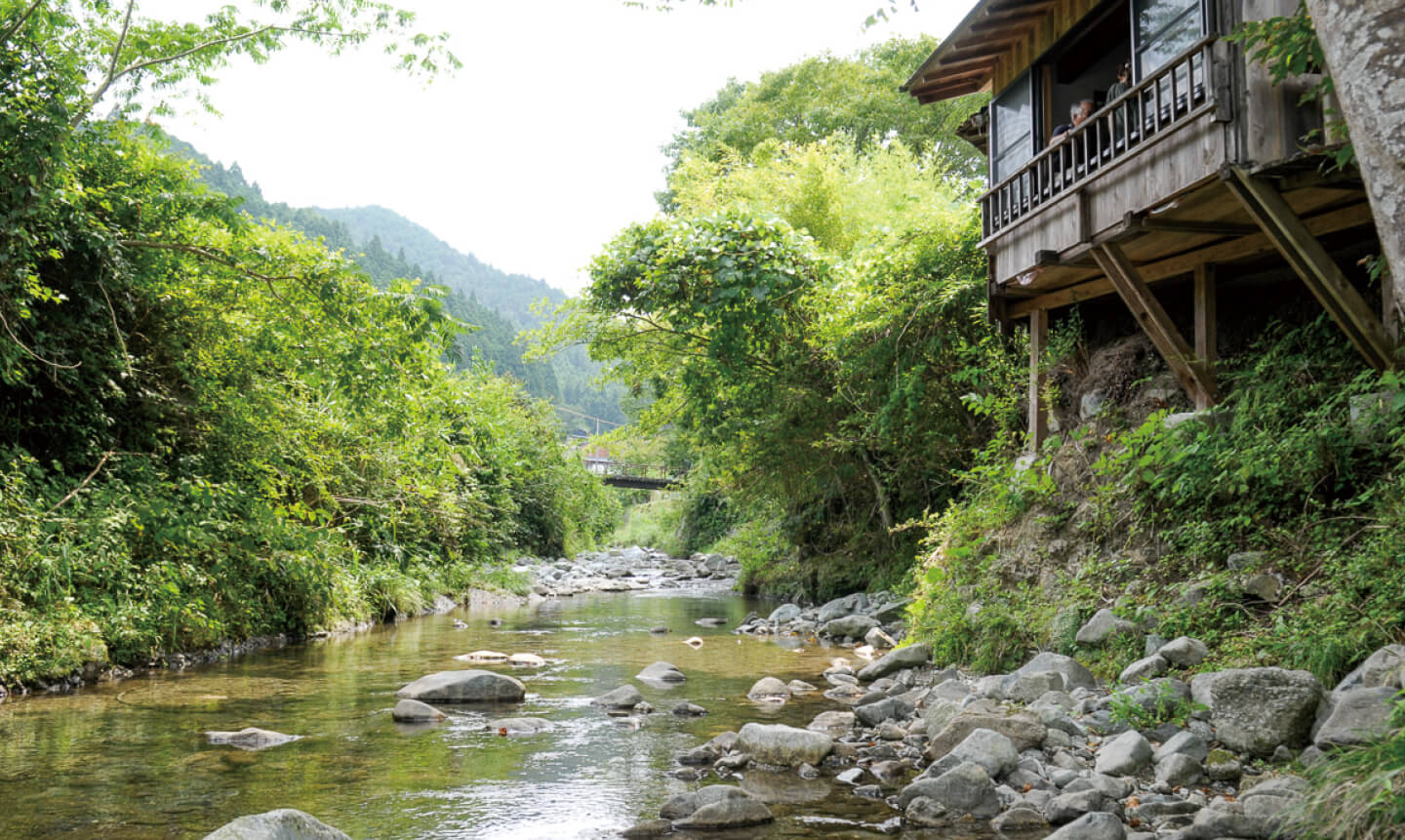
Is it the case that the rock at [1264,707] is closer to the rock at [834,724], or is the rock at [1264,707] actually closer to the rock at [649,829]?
the rock at [834,724]

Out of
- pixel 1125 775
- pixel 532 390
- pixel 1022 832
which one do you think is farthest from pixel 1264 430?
pixel 532 390

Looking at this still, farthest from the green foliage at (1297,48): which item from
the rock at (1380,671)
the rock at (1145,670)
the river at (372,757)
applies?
the river at (372,757)

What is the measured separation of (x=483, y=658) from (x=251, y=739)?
4047mm

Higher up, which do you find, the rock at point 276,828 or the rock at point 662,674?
the rock at point 276,828

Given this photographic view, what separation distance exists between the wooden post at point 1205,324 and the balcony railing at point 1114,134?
131 cm

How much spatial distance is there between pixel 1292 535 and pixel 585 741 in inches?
185

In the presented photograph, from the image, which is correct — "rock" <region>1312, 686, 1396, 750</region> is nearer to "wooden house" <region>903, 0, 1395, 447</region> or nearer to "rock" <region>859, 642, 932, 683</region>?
"wooden house" <region>903, 0, 1395, 447</region>

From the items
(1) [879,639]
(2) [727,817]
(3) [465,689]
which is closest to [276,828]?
(2) [727,817]

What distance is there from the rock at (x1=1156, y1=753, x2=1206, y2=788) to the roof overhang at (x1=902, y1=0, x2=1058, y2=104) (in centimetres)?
788

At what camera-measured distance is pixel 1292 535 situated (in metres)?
6.12

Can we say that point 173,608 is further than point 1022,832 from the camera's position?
Yes

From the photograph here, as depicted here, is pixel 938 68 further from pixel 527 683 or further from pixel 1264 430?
pixel 527 683

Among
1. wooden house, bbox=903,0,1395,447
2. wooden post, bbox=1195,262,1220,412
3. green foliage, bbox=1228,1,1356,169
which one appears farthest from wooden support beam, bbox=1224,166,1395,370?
wooden post, bbox=1195,262,1220,412

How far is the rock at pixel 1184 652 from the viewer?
575 cm
